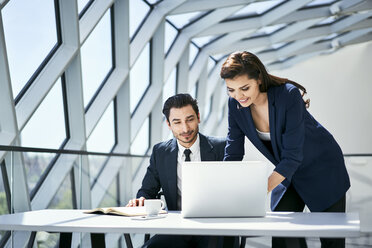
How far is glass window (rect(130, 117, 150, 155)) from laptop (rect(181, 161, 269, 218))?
7.35 metres

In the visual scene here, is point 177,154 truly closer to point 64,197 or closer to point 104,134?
point 64,197

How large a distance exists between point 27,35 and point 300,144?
164 inches

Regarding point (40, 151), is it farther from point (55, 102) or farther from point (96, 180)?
point (55, 102)

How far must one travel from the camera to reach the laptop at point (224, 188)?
1.96 m

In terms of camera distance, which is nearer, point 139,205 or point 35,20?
point 139,205

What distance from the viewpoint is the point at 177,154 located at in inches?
110

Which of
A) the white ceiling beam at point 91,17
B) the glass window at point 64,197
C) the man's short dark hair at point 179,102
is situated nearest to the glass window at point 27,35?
the white ceiling beam at point 91,17

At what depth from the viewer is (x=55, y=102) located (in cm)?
651

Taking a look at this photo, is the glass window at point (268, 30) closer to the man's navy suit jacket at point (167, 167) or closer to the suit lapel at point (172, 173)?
the man's navy suit jacket at point (167, 167)

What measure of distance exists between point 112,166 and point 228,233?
157 inches

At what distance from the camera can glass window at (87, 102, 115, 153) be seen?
779cm

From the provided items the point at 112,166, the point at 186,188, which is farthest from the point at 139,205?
the point at 112,166

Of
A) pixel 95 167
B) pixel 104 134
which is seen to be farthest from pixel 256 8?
pixel 95 167

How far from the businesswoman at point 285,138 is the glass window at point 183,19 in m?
6.60
